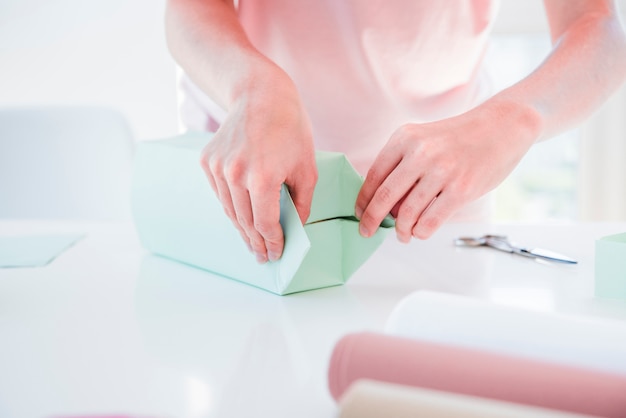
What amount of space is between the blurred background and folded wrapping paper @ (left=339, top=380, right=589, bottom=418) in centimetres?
282

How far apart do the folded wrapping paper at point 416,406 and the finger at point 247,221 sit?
1.43ft

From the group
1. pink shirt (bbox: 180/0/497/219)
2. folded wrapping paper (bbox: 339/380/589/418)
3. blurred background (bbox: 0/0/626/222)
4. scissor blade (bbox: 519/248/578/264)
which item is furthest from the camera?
blurred background (bbox: 0/0/626/222)

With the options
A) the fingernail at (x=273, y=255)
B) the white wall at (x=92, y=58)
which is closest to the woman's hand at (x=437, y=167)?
the fingernail at (x=273, y=255)

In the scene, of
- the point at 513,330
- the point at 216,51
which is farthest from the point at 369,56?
the point at 513,330

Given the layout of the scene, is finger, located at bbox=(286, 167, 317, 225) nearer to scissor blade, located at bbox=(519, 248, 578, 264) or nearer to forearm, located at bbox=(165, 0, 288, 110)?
forearm, located at bbox=(165, 0, 288, 110)

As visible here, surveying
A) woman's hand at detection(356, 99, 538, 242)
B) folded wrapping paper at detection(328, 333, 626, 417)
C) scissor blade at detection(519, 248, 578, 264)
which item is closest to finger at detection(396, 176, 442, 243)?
woman's hand at detection(356, 99, 538, 242)

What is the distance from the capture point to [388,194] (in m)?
0.91

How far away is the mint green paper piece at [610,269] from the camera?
90 centimetres

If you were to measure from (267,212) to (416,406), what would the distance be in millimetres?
442

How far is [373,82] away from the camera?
137 centimetres

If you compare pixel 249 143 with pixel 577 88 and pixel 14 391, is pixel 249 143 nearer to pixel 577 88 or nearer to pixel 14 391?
pixel 14 391

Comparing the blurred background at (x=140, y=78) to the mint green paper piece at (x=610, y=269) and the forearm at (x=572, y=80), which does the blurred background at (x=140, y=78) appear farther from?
the mint green paper piece at (x=610, y=269)

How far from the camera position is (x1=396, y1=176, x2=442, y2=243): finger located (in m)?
0.90

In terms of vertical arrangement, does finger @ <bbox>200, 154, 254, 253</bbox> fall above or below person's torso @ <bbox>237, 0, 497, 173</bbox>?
below
